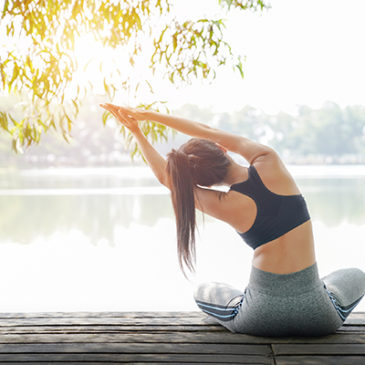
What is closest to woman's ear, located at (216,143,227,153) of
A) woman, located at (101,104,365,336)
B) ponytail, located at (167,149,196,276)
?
woman, located at (101,104,365,336)

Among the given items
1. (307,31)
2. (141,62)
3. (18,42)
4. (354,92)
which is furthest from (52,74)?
(354,92)

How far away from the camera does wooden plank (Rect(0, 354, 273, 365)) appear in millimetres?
1474

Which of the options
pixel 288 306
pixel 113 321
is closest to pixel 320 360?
pixel 288 306

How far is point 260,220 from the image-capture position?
1.52m

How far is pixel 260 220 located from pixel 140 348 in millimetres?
552

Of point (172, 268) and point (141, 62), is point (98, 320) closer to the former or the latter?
point (141, 62)

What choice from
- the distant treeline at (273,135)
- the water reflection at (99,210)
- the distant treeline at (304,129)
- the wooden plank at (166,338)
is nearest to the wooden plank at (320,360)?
the wooden plank at (166,338)

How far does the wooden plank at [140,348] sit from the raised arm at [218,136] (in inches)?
22.9

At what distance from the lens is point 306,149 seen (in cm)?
2225

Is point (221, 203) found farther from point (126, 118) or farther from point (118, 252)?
point (118, 252)

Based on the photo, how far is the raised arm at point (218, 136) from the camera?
61.2 inches

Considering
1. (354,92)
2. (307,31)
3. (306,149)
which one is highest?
(307,31)

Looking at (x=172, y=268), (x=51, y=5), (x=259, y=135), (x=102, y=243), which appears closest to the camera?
→ (x=51, y=5)

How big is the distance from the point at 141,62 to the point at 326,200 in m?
10.2
